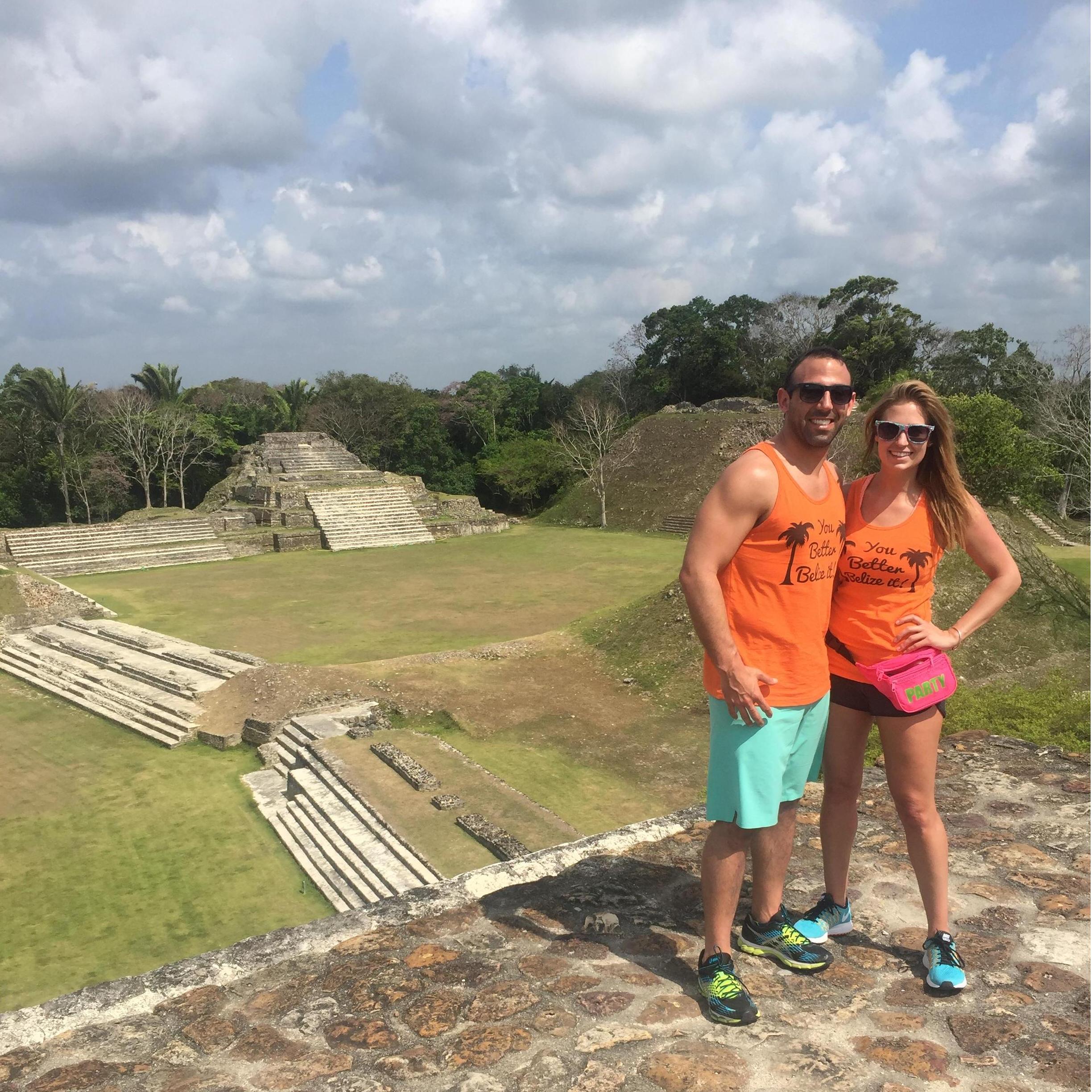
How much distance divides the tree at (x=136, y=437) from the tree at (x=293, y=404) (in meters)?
6.59

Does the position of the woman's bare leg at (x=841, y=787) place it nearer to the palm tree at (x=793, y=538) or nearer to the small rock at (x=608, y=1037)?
the palm tree at (x=793, y=538)

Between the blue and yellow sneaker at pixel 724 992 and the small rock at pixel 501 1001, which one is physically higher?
the blue and yellow sneaker at pixel 724 992

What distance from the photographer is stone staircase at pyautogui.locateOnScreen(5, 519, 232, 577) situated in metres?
20.9

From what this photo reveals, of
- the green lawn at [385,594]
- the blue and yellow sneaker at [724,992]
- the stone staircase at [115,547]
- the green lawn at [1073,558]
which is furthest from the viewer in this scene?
the stone staircase at [115,547]

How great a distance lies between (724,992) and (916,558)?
55.6 inches

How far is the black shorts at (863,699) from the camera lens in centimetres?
260

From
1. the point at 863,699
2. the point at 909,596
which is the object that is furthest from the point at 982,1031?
the point at 909,596

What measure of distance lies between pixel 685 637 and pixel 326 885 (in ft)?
19.5

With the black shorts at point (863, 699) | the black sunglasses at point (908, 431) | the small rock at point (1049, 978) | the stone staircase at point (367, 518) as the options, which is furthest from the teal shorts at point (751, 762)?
the stone staircase at point (367, 518)

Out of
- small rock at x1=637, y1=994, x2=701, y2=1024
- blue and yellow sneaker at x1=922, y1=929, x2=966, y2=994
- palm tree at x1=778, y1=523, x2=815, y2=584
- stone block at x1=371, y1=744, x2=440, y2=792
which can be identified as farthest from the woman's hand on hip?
stone block at x1=371, y1=744, x2=440, y2=792

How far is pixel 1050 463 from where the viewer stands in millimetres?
25359

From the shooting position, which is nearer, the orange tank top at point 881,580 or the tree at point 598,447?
the orange tank top at point 881,580

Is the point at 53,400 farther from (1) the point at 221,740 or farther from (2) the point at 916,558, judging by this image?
(2) the point at 916,558

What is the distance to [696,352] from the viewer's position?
40.2 m
